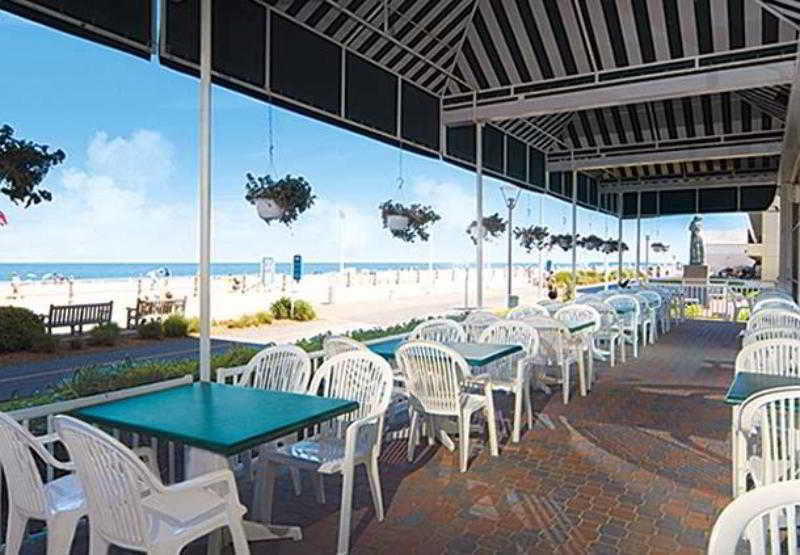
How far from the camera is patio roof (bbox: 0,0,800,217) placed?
4258 millimetres

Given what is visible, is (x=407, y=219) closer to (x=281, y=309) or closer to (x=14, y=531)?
(x=281, y=309)

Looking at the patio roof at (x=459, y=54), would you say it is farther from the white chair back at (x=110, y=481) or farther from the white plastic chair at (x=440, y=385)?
the white chair back at (x=110, y=481)

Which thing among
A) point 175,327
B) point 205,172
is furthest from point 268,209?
point 175,327

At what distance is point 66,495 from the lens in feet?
7.57

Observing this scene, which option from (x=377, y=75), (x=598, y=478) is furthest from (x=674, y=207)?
(x=598, y=478)

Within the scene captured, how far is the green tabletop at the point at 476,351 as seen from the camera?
3.96 meters

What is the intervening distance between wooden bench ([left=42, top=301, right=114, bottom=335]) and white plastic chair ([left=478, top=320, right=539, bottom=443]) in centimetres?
402

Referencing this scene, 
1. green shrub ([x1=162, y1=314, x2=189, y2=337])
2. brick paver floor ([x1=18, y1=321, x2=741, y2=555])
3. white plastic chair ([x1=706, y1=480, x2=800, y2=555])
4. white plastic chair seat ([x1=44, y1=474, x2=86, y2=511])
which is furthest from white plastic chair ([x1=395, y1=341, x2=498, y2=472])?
green shrub ([x1=162, y1=314, x2=189, y2=337])

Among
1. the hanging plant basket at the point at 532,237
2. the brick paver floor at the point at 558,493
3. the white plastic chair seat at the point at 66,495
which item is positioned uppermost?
the hanging plant basket at the point at 532,237

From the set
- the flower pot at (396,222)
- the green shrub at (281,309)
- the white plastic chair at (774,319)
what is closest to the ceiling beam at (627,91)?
the flower pot at (396,222)

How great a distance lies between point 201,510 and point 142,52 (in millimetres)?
2935

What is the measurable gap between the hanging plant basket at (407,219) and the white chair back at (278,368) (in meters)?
3.30

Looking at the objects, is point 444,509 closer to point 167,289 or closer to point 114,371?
point 114,371

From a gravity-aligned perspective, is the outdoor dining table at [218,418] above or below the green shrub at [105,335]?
above
